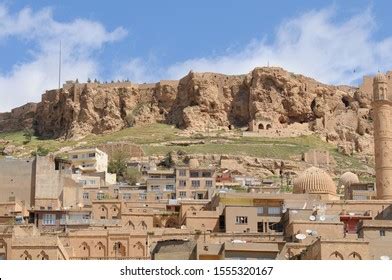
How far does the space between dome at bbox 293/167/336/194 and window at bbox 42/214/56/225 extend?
12.2 m

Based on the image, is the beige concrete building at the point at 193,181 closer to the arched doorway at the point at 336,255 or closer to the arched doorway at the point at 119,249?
the arched doorway at the point at 119,249

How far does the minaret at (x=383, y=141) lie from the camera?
154 feet

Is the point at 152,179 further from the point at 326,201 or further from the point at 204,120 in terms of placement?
the point at 204,120

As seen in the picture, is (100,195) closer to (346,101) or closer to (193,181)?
(193,181)

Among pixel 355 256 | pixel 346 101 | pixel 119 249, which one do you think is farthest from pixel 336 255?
pixel 346 101

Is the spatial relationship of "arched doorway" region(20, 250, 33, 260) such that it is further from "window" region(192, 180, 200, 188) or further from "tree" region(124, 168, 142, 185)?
"tree" region(124, 168, 142, 185)

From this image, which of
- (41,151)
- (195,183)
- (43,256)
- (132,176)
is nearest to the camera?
(43,256)

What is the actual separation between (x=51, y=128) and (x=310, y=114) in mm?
24423

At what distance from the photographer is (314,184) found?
160 feet

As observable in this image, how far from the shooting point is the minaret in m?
46.8

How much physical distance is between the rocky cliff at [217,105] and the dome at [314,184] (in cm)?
3204

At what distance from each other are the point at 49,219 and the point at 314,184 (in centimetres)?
1313

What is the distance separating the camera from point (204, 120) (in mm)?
85562

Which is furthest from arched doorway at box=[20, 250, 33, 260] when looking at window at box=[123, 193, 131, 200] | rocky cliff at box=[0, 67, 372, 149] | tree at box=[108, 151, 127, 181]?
rocky cliff at box=[0, 67, 372, 149]
